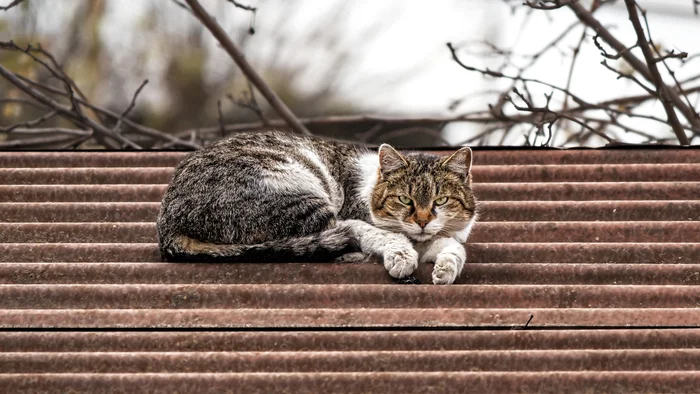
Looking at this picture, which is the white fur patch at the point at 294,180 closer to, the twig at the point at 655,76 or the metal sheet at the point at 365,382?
the metal sheet at the point at 365,382

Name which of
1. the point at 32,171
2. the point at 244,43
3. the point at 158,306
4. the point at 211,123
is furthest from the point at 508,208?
the point at 211,123

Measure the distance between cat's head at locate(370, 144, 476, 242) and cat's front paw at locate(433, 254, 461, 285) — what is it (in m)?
0.46

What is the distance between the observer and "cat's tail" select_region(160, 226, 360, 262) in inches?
107

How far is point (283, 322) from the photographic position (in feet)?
7.68

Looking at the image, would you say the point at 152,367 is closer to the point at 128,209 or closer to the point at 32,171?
the point at 128,209

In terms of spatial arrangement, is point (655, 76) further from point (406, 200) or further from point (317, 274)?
point (317, 274)

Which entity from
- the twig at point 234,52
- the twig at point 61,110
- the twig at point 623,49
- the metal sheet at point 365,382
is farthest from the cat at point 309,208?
the twig at point 623,49

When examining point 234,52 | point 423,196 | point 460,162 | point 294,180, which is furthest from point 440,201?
point 234,52

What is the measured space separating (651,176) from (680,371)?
1268mm

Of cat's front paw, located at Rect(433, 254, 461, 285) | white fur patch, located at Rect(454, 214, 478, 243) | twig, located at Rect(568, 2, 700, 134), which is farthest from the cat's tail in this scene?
twig, located at Rect(568, 2, 700, 134)

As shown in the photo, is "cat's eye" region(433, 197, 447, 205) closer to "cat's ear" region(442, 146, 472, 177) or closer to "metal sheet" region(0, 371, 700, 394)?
"cat's ear" region(442, 146, 472, 177)

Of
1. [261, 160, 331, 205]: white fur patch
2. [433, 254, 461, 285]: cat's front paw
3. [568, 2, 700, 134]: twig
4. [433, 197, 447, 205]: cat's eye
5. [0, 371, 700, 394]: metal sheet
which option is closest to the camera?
[0, 371, 700, 394]: metal sheet

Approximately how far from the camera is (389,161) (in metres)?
3.31

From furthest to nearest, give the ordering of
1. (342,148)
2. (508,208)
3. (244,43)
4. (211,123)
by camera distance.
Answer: (211,123) → (244,43) → (342,148) → (508,208)
